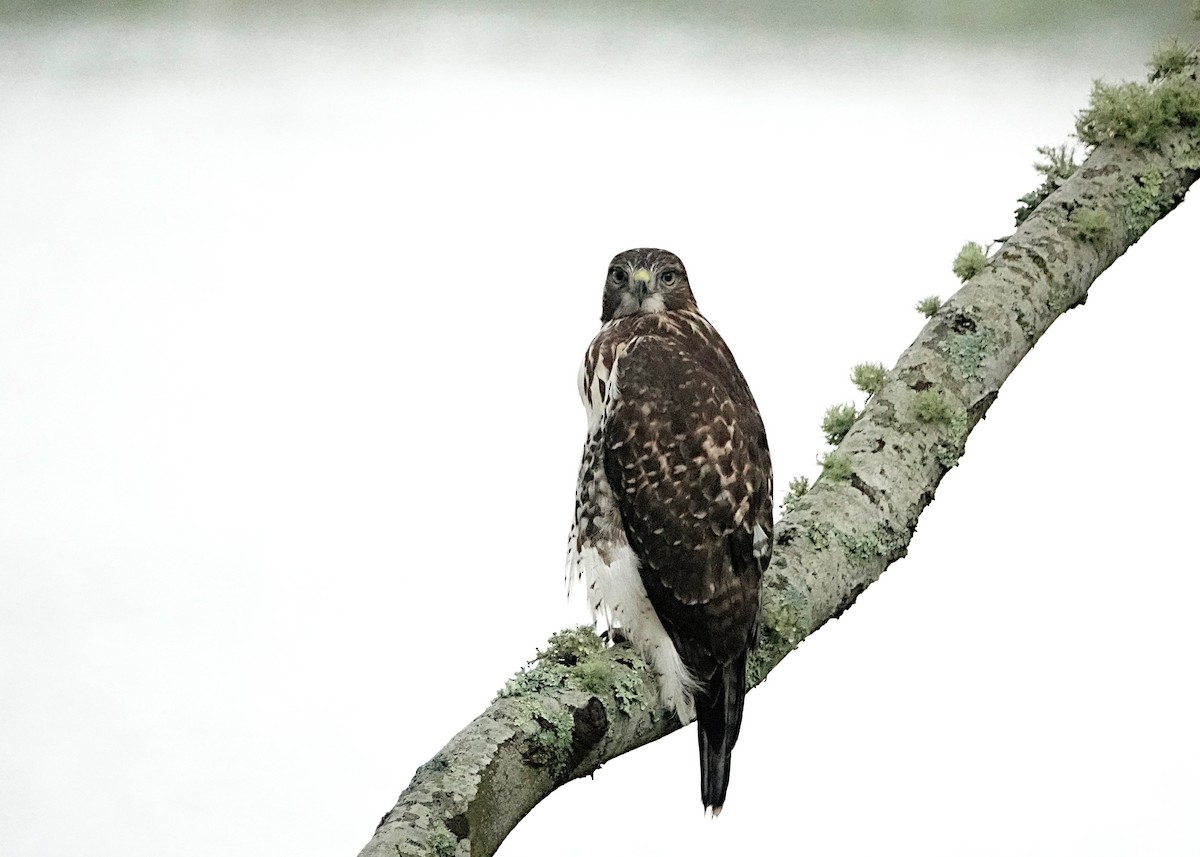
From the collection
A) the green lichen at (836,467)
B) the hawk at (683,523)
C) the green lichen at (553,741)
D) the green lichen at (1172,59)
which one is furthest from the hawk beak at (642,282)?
the green lichen at (1172,59)

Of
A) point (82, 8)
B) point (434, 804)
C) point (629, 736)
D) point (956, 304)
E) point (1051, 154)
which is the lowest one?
point (434, 804)

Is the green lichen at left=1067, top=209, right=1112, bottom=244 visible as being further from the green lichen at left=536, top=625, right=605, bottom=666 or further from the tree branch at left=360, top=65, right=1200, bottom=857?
the green lichen at left=536, top=625, right=605, bottom=666

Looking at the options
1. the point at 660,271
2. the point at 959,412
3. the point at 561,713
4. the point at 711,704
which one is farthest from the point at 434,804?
the point at 959,412

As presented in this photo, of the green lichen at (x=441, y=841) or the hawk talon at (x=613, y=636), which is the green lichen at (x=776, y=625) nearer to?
the hawk talon at (x=613, y=636)

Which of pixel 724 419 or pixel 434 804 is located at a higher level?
pixel 724 419

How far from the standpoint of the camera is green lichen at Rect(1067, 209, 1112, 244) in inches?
95.7

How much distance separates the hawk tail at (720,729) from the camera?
2000 millimetres

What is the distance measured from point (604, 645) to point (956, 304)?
958 mm

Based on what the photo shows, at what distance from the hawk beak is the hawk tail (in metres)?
0.65

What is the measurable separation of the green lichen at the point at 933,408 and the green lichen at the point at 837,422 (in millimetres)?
139

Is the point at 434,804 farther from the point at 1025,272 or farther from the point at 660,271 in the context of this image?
the point at 1025,272

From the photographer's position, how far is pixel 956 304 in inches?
95.3

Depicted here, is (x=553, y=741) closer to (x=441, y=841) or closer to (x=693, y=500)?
(x=441, y=841)

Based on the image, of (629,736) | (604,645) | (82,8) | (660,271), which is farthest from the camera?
(82,8)
